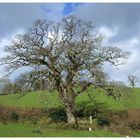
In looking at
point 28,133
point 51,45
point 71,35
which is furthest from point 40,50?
point 28,133

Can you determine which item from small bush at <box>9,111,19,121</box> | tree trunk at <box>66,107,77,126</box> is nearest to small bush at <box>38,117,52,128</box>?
tree trunk at <box>66,107,77,126</box>

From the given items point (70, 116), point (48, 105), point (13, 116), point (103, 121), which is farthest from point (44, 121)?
point (103, 121)

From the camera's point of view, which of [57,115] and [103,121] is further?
[57,115]

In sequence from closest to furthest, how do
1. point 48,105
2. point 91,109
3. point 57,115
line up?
point 57,115 < point 91,109 < point 48,105

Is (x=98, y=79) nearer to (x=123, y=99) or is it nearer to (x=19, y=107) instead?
(x=123, y=99)

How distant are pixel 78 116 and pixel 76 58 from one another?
9.10 metres

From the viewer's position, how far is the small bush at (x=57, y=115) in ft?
148

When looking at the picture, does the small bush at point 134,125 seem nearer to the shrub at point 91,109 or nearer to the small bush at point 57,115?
the shrub at point 91,109

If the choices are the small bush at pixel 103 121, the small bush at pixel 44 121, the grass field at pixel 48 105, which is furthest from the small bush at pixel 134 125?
the small bush at pixel 44 121

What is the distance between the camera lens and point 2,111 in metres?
50.5

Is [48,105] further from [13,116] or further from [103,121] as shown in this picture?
[103,121]

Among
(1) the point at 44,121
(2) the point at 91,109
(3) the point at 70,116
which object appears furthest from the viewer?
(2) the point at 91,109

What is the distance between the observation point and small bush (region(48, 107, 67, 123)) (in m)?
45.1

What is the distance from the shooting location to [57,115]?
152 ft
